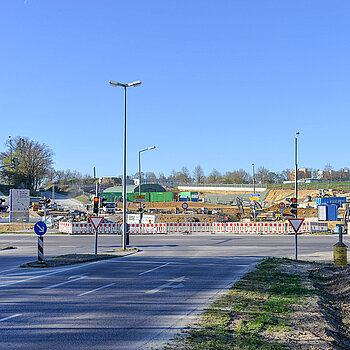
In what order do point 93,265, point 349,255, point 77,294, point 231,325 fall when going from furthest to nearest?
point 349,255, point 93,265, point 77,294, point 231,325

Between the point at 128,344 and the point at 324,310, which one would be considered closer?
the point at 128,344

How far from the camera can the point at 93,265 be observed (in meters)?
20.2

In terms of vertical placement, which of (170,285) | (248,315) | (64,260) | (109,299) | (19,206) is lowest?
(64,260)

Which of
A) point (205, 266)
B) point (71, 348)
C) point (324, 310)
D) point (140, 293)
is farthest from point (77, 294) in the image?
point (205, 266)

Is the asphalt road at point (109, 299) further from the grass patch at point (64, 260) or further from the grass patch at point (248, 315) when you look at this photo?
the grass patch at point (64, 260)

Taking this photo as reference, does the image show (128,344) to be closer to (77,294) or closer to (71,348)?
(71,348)

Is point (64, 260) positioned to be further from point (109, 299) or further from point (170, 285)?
point (109, 299)

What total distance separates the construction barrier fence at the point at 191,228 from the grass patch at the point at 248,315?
29768 millimetres

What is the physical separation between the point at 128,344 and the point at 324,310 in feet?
16.5

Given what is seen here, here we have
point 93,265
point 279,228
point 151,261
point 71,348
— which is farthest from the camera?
point 279,228

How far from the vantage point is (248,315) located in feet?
31.9

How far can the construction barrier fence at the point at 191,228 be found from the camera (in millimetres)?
44312

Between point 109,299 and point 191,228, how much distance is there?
33798mm

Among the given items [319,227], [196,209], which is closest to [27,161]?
[196,209]
